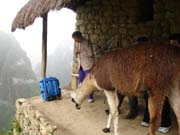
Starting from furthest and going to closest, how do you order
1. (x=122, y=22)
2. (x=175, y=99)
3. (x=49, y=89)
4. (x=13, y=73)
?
1. (x=13, y=73)
2. (x=122, y=22)
3. (x=49, y=89)
4. (x=175, y=99)

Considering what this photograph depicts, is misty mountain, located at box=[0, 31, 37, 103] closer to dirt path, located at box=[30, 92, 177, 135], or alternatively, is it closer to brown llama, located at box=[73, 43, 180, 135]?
dirt path, located at box=[30, 92, 177, 135]

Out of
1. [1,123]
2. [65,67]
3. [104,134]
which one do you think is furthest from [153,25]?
[65,67]

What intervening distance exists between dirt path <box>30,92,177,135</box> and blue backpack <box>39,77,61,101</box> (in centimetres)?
15

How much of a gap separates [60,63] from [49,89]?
1070 inches

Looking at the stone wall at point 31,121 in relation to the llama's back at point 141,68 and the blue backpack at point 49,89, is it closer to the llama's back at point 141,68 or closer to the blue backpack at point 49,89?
the blue backpack at point 49,89

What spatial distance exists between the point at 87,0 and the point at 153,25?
2333 millimetres

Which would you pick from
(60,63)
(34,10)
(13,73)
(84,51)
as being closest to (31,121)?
(84,51)

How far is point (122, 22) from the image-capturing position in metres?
8.66

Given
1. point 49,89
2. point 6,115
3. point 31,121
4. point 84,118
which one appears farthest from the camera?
point 6,115

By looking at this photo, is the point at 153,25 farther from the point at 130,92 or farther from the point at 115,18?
the point at 130,92

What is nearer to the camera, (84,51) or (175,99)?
(175,99)

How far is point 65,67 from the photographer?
114 feet

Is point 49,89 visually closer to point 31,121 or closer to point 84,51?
point 31,121

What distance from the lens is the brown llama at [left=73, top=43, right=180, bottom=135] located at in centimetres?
512
